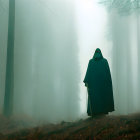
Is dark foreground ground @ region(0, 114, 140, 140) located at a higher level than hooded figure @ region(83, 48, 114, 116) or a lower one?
lower

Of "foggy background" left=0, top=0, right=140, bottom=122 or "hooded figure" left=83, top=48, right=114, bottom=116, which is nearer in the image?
"hooded figure" left=83, top=48, right=114, bottom=116

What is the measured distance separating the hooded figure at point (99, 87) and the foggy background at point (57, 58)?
1451cm

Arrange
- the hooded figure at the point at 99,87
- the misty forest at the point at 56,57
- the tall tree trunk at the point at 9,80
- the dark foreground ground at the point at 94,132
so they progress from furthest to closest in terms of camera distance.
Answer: the misty forest at the point at 56,57 → the tall tree trunk at the point at 9,80 → the hooded figure at the point at 99,87 → the dark foreground ground at the point at 94,132

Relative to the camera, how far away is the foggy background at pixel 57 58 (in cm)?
2634

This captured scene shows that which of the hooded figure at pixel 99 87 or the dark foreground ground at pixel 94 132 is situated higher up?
the hooded figure at pixel 99 87

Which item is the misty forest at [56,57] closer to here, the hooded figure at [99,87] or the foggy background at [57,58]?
the foggy background at [57,58]

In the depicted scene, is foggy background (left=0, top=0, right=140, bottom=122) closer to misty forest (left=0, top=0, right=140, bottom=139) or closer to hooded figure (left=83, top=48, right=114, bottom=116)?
misty forest (left=0, top=0, right=140, bottom=139)

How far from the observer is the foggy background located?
26.3 metres

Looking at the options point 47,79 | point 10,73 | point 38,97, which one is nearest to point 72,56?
point 47,79

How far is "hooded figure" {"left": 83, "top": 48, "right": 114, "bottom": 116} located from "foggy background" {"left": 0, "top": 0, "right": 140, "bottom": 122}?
47.6 feet

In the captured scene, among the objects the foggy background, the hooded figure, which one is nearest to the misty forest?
the foggy background

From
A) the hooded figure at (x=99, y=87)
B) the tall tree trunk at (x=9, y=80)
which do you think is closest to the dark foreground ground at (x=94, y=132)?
the hooded figure at (x=99, y=87)

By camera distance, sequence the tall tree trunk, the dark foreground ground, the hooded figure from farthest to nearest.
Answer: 1. the tall tree trunk
2. the hooded figure
3. the dark foreground ground

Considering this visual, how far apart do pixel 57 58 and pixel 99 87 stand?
25.3m
